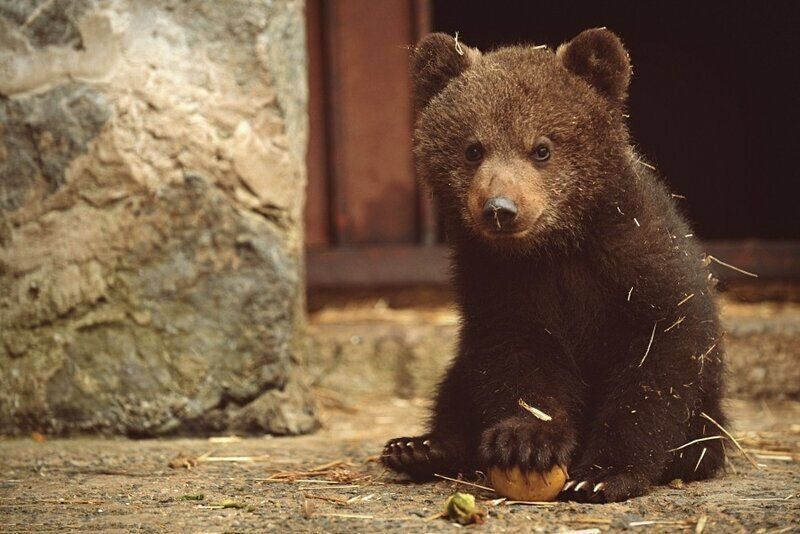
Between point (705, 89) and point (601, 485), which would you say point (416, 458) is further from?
point (705, 89)

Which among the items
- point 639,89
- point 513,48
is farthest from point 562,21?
point 513,48

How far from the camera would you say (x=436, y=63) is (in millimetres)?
4191

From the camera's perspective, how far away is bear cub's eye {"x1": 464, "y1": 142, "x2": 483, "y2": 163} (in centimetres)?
388

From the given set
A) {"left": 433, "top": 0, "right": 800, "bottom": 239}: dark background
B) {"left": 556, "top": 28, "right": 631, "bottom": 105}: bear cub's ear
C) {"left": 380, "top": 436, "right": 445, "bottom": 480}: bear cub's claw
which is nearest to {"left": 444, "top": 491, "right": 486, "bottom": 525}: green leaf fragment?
{"left": 380, "top": 436, "right": 445, "bottom": 480}: bear cub's claw

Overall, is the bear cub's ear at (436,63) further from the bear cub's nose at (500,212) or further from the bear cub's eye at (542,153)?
the bear cub's nose at (500,212)

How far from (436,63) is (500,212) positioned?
0.84 metres

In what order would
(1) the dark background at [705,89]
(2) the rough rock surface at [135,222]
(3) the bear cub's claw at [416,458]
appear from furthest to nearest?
1. (1) the dark background at [705,89]
2. (2) the rough rock surface at [135,222]
3. (3) the bear cub's claw at [416,458]

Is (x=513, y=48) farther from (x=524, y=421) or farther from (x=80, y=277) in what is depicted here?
(x=80, y=277)

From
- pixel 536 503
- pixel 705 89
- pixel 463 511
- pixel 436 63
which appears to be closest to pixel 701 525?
pixel 536 503

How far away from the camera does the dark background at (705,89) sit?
39.4 feet

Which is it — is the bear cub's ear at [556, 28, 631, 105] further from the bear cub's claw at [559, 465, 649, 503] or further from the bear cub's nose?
the bear cub's claw at [559, 465, 649, 503]

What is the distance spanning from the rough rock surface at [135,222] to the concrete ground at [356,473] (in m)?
0.25

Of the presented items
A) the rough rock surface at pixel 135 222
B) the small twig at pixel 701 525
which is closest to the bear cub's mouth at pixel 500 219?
the small twig at pixel 701 525

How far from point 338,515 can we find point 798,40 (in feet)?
32.5
